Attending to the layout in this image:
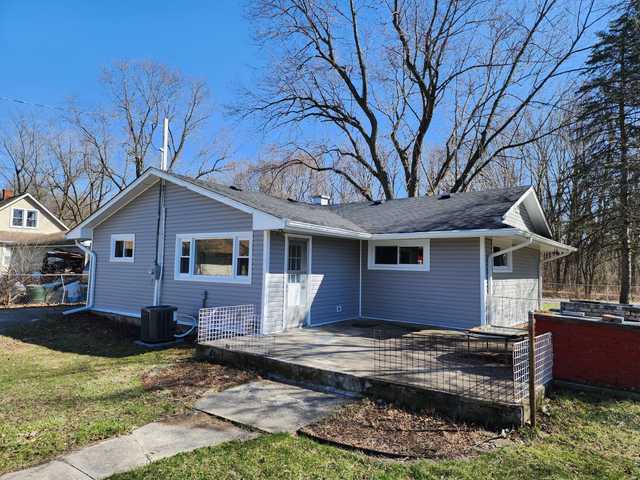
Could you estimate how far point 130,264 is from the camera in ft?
38.0

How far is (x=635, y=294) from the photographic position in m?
19.9

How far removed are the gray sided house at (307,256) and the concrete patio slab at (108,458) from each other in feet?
15.7

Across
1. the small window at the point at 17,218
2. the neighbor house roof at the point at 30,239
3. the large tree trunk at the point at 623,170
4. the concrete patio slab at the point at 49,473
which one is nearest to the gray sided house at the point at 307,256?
the large tree trunk at the point at 623,170

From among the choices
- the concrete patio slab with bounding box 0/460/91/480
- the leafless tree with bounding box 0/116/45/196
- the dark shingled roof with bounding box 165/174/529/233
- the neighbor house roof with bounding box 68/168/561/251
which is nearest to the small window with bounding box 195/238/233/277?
the neighbor house roof with bounding box 68/168/561/251

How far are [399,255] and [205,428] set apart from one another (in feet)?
24.3

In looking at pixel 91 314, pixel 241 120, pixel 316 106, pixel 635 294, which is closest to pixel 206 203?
pixel 91 314

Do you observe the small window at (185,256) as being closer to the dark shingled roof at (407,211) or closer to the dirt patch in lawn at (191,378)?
the dark shingled roof at (407,211)

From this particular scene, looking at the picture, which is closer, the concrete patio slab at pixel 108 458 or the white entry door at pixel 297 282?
the concrete patio slab at pixel 108 458

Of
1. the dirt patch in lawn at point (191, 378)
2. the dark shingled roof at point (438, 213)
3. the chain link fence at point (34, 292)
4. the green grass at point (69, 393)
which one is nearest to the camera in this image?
the green grass at point (69, 393)

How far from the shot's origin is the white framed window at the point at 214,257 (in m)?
9.14

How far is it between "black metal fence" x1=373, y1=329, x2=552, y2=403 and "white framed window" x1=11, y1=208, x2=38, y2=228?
2971 cm

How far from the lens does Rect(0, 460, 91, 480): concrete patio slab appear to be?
3236 millimetres

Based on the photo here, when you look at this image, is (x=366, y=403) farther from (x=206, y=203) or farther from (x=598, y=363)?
(x=206, y=203)

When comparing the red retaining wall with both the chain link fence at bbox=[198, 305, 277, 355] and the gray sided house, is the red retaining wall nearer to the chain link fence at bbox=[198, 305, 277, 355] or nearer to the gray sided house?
the gray sided house
